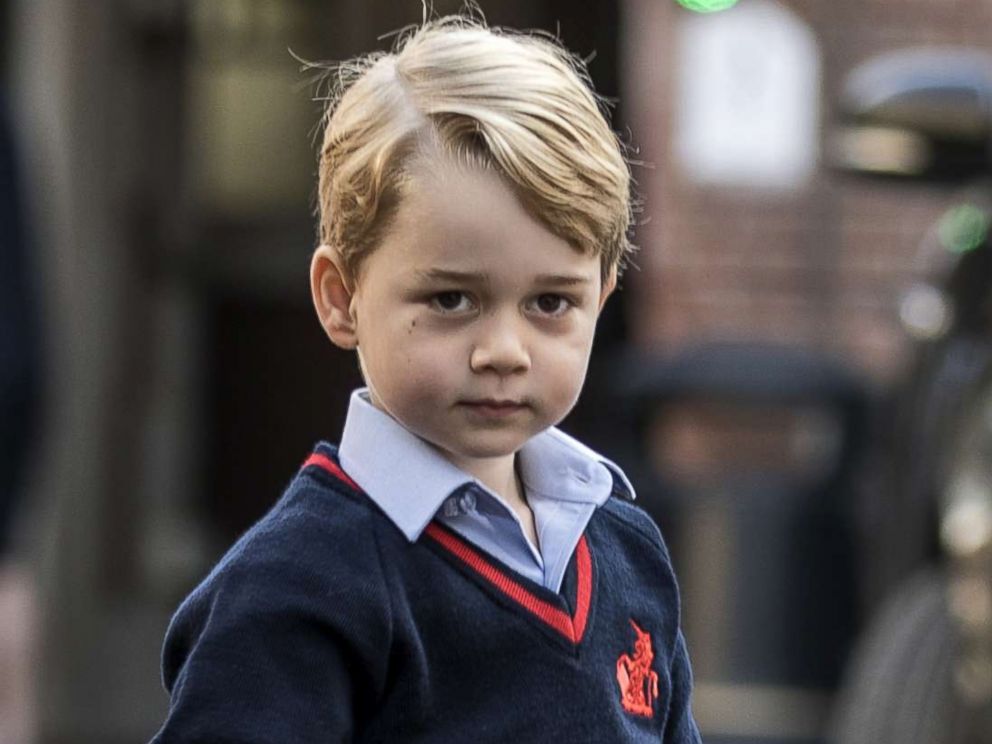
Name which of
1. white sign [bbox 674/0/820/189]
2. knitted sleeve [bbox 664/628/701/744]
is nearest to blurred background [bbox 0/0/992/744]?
white sign [bbox 674/0/820/189]

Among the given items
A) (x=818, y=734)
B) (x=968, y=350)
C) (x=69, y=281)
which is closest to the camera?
(x=968, y=350)

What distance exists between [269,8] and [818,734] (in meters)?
4.00

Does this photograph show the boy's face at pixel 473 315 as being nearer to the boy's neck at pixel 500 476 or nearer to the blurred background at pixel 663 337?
the boy's neck at pixel 500 476

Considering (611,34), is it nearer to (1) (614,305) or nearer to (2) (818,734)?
(1) (614,305)

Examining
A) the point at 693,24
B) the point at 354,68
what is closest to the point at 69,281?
the point at 693,24

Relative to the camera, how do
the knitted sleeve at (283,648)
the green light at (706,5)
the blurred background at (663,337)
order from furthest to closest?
the green light at (706,5)
the blurred background at (663,337)
the knitted sleeve at (283,648)

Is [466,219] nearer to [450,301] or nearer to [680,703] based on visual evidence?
[450,301]

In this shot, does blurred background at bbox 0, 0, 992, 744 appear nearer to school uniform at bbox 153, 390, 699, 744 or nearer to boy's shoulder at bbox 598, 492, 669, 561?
boy's shoulder at bbox 598, 492, 669, 561

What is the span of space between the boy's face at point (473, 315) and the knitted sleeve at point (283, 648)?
123mm

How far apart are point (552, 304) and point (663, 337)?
19.5 feet

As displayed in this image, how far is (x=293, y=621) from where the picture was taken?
5.58 ft

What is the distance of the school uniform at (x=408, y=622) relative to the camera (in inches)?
66.9

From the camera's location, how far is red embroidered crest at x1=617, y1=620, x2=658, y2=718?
1804 mm

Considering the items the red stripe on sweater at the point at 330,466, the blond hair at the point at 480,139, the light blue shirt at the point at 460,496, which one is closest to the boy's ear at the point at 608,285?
the blond hair at the point at 480,139
